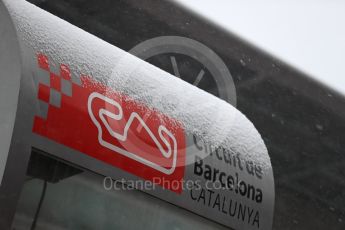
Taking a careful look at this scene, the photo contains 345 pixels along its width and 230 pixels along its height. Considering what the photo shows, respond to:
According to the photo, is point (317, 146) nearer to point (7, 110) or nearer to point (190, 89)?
point (190, 89)

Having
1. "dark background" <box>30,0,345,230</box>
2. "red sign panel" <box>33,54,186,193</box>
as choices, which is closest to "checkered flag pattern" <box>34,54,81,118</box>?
"red sign panel" <box>33,54,186,193</box>

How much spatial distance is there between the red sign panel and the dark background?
7.20 meters

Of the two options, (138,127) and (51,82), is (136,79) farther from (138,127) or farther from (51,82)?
(51,82)

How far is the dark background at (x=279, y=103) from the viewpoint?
11.0 m

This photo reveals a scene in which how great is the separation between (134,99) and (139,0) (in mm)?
7606

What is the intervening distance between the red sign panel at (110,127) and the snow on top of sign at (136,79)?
7 centimetres

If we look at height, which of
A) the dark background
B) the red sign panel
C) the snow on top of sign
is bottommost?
the red sign panel

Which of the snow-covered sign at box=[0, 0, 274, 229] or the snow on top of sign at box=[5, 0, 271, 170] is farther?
the snow on top of sign at box=[5, 0, 271, 170]

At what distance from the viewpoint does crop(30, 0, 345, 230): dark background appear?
1098 cm

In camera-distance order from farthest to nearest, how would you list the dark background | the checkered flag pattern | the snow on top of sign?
the dark background, the snow on top of sign, the checkered flag pattern

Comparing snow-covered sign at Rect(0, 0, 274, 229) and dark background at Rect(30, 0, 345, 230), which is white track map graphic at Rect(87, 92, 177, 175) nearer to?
snow-covered sign at Rect(0, 0, 274, 229)

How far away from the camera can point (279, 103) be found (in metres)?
13.3

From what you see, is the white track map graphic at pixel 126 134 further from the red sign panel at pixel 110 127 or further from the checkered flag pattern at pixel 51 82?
the checkered flag pattern at pixel 51 82

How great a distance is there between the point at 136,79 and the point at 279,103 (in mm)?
9873
